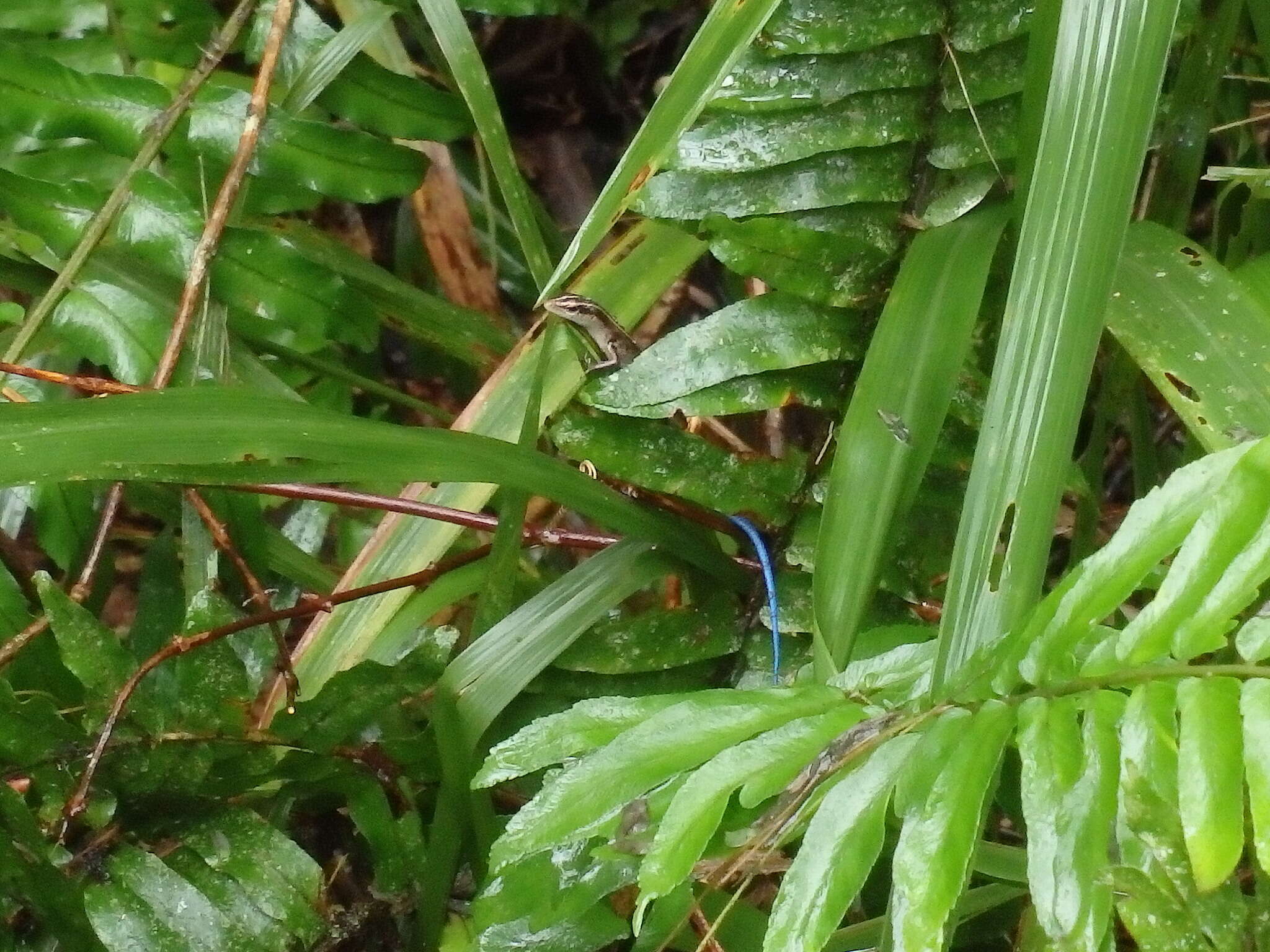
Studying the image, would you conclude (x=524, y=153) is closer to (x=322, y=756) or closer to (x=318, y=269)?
(x=318, y=269)

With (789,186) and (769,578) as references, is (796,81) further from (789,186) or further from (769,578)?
(769,578)

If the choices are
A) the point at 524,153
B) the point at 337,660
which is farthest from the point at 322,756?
the point at 524,153

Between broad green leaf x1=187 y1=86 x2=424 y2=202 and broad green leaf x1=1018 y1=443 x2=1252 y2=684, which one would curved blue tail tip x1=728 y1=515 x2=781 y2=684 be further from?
broad green leaf x1=187 y1=86 x2=424 y2=202

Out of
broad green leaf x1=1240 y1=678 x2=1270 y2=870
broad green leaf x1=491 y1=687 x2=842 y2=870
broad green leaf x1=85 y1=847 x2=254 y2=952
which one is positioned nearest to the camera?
broad green leaf x1=1240 y1=678 x2=1270 y2=870

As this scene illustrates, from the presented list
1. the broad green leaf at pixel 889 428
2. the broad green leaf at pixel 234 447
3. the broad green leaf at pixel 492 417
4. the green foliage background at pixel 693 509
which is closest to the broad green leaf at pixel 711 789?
the green foliage background at pixel 693 509

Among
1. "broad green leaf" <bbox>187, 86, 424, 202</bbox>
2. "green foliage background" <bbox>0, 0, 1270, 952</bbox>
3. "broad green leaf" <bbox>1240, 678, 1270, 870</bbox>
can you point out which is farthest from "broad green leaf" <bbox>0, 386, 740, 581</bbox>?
"broad green leaf" <bbox>1240, 678, 1270, 870</bbox>
